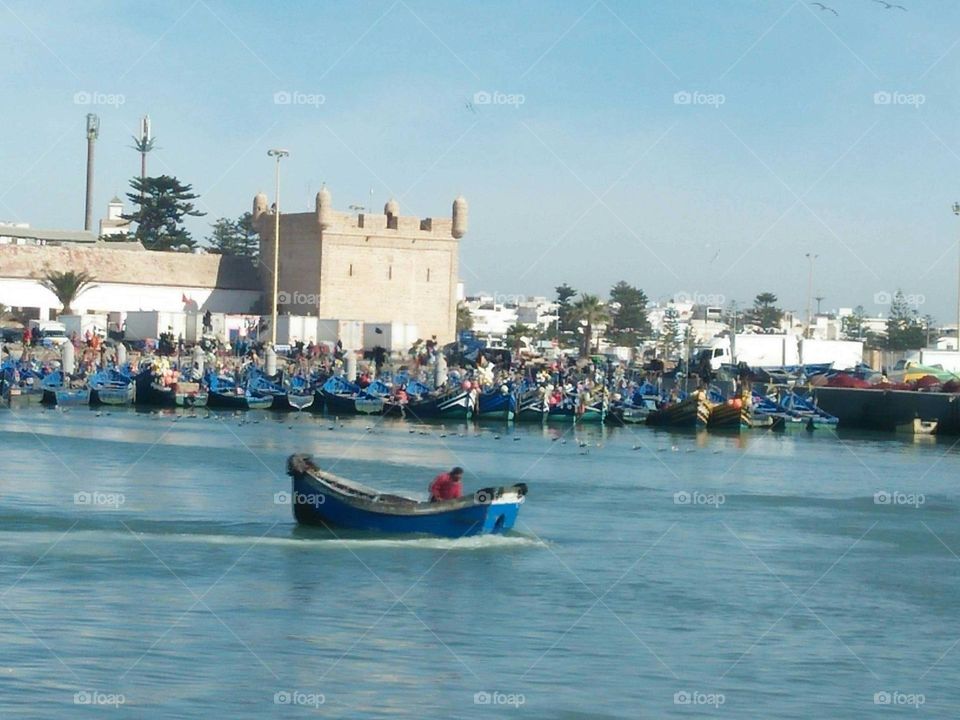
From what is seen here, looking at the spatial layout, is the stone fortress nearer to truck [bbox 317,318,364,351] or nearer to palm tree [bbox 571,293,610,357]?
truck [bbox 317,318,364,351]

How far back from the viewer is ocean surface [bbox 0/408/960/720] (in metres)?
15.7

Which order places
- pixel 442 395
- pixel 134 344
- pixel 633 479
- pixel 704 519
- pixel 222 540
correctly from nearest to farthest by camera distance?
pixel 222 540 → pixel 704 519 → pixel 633 479 → pixel 442 395 → pixel 134 344

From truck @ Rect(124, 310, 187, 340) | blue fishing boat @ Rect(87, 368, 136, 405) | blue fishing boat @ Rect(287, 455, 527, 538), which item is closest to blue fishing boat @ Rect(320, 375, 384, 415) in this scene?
blue fishing boat @ Rect(87, 368, 136, 405)

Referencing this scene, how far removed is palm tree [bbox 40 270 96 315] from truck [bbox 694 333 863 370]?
29077mm

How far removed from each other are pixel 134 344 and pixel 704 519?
45154mm

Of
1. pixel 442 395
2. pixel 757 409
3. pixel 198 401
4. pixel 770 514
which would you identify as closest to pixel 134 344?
pixel 198 401

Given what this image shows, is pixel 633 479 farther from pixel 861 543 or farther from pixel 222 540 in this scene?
pixel 222 540

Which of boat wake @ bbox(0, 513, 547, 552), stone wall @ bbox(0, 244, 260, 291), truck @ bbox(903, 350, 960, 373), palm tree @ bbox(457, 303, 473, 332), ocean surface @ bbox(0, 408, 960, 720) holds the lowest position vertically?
ocean surface @ bbox(0, 408, 960, 720)

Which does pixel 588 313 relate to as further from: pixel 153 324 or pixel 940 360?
pixel 153 324

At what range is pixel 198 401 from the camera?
58.6 metres

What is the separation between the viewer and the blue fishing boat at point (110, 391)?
189 ft

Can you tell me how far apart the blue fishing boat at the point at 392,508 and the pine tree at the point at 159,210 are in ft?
269

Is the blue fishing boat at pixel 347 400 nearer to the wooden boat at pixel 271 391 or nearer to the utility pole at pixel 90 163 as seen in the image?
the wooden boat at pixel 271 391

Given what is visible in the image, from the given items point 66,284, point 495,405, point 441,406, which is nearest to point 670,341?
point 66,284
